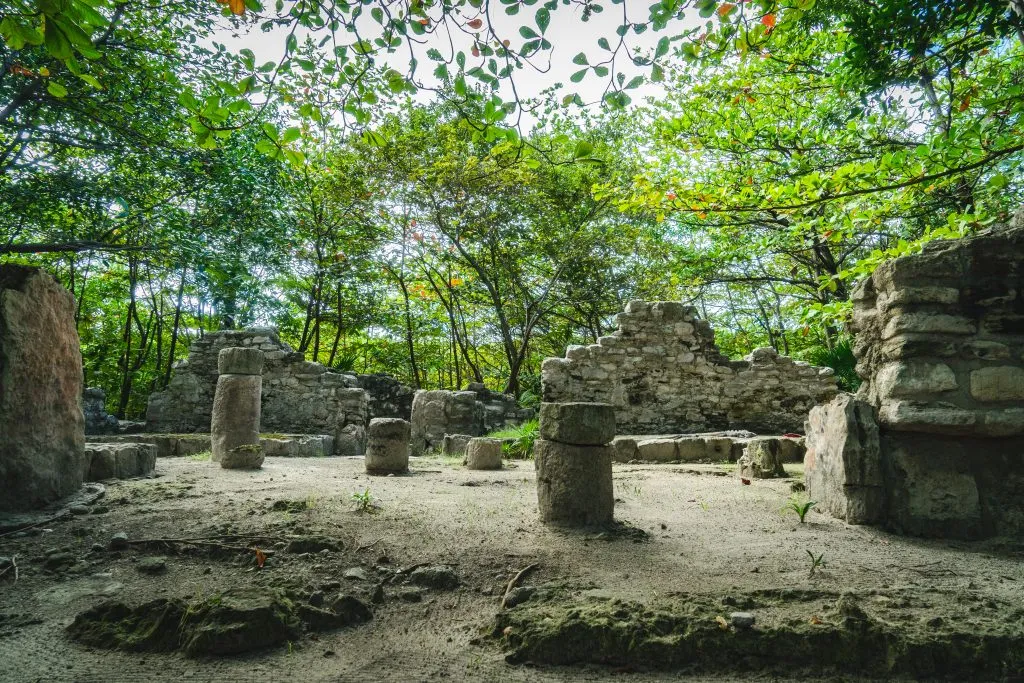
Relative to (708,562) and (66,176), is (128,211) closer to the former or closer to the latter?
(66,176)

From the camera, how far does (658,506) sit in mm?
4629

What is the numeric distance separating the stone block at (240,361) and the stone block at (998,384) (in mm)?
7264

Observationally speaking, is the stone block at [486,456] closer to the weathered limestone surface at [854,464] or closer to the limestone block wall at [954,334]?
the weathered limestone surface at [854,464]

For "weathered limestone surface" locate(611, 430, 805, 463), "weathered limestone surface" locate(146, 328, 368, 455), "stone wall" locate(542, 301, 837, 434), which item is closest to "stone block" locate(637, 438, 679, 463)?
"weathered limestone surface" locate(611, 430, 805, 463)

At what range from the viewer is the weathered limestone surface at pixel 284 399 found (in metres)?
11.6

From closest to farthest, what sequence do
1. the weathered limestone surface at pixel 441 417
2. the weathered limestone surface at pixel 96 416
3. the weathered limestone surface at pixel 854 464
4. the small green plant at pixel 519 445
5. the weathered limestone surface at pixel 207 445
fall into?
the weathered limestone surface at pixel 854 464 → the small green plant at pixel 519 445 → the weathered limestone surface at pixel 207 445 → the weathered limestone surface at pixel 441 417 → the weathered limestone surface at pixel 96 416

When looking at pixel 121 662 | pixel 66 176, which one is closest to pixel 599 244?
pixel 66 176

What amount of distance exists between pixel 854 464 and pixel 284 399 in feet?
35.0

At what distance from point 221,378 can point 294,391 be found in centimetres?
446

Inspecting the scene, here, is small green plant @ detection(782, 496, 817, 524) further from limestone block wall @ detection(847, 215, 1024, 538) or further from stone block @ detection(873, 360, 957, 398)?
stone block @ detection(873, 360, 957, 398)

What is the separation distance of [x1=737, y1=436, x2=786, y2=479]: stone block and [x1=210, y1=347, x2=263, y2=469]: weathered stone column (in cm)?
599

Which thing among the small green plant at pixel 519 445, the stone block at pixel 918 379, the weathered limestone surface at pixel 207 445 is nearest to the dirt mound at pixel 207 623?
the stone block at pixel 918 379

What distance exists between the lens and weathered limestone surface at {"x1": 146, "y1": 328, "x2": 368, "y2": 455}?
11.6 m

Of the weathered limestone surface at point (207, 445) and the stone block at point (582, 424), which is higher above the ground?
the stone block at point (582, 424)
